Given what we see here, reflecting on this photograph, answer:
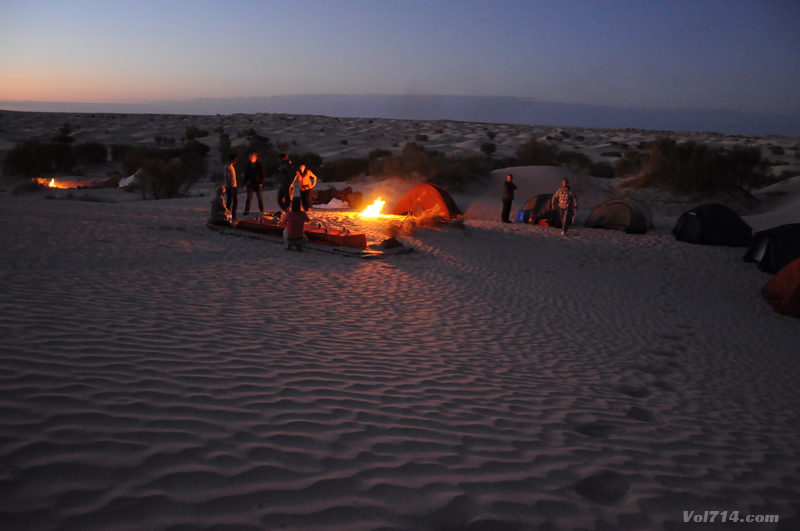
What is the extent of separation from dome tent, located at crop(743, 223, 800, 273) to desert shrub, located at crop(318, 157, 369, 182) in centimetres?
1931

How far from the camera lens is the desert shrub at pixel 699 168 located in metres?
21.9

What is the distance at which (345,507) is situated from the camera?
255 centimetres

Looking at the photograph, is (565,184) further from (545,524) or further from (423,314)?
(545,524)

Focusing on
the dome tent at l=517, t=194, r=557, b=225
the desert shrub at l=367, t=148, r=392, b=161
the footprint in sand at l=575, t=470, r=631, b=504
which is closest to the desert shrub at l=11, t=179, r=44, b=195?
the desert shrub at l=367, t=148, r=392, b=161

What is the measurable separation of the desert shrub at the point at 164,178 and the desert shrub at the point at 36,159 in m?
8.94

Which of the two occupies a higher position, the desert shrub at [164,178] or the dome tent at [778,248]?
the desert shrub at [164,178]

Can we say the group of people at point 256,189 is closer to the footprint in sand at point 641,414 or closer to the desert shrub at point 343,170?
the footprint in sand at point 641,414

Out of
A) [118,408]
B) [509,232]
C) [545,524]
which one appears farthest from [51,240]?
[509,232]

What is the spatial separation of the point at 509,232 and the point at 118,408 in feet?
43.3

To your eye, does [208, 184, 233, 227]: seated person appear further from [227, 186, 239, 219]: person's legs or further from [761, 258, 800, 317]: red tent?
[761, 258, 800, 317]: red tent

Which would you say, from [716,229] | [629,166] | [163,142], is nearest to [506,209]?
[716,229]

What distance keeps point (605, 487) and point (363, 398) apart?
6.29 feet

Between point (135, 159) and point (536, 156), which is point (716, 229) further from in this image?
point (135, 159)

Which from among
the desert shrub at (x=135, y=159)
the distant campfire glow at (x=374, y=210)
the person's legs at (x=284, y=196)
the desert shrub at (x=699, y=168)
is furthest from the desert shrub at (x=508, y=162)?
the desert shrub at (x=135, y=159)
